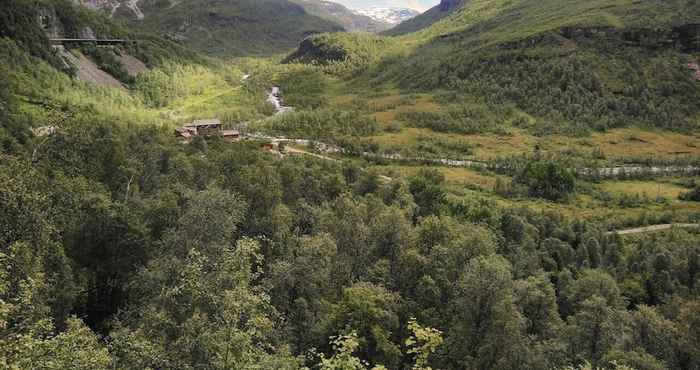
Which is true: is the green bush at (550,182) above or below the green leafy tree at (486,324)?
below

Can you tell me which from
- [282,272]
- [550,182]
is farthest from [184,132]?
[550,182]

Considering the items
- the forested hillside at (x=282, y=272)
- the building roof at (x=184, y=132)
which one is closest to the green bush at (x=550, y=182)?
the forested hillside at (x=282, y=272)

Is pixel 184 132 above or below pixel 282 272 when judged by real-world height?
above

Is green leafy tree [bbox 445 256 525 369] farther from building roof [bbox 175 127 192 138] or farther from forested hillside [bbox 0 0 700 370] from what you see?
building roof [bbox 175 127 192 138]

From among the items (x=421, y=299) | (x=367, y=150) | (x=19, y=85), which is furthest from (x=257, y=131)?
(x=421, y=299)

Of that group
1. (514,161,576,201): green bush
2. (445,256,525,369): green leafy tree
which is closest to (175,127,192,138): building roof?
(514,161,576,201): green bush

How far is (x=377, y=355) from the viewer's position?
138 feet

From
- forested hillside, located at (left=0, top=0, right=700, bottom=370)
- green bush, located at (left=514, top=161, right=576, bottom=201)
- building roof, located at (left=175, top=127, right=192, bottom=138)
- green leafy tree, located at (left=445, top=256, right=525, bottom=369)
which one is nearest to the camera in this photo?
forested hillside, located at (left=0, top=0, right=700, bottom=370)

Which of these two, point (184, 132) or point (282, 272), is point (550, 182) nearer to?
point (184, 132)

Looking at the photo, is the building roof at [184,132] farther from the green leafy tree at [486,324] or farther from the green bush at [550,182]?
the green leafy tree at [486,324]

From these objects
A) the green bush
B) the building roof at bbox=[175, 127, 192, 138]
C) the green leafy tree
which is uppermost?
the building roof at bbox=[175, 127, 192, 138]

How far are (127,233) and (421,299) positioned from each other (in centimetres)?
3054

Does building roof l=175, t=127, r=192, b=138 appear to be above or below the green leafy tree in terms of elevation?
above

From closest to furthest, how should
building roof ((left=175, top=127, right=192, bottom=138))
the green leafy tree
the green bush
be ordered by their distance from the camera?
the green leafy tree
building roof ((left=175, top=127, right=192, bottom=138))
the green bush
